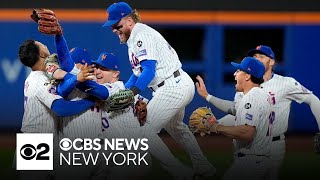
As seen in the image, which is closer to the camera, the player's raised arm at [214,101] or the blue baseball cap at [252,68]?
the blue baseball cap at [252,68]

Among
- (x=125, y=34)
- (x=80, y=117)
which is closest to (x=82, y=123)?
(x=80, y=117)

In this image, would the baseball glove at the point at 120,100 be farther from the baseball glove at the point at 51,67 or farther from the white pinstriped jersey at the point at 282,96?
A: the white pinstriped jersey at the point at 282,96

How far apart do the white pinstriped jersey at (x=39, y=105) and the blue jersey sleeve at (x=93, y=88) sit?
17cm

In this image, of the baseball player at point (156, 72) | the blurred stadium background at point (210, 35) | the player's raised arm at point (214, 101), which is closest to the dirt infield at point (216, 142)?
the blurred stadium background at point (210, 35)

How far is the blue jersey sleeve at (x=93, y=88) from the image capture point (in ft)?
14.0

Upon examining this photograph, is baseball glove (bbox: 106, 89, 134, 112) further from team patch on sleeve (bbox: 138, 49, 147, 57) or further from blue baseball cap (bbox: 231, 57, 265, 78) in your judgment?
blue baseball cap (bbox: 231, 57, 265, 78)

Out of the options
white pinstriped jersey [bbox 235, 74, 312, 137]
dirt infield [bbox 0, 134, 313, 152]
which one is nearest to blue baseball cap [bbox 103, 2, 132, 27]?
white pinstriped jersey [bbox 235, 74, 312, 137]

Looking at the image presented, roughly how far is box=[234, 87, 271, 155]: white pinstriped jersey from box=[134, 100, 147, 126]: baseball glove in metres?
0.71

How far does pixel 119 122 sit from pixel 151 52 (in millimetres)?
610

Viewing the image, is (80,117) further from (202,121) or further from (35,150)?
(202,121)

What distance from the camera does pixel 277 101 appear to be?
209 inches

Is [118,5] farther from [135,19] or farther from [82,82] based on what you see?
[82,82]

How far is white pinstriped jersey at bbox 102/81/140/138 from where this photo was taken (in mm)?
4555

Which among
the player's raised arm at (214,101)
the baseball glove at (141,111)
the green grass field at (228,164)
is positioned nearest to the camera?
the baseball glove at (141,111)
